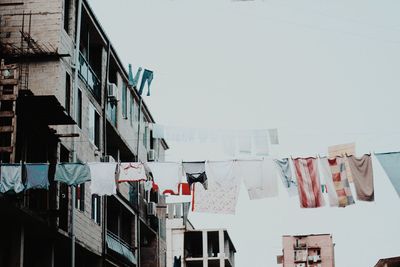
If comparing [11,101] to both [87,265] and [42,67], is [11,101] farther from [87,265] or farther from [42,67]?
[87,265]

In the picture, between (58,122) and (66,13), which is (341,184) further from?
(66,13)

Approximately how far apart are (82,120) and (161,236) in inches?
695

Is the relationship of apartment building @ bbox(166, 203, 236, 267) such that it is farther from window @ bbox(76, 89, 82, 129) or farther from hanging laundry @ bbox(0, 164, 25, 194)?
hanging laundry @ bbox(0, 164, 25, 194)

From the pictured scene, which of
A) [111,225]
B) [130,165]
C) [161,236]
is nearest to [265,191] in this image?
[130,165]

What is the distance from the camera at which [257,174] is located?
22.6m

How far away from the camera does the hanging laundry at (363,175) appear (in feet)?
71.9

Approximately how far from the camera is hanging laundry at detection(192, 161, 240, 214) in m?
22.7

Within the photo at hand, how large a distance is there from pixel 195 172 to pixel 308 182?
128 inches

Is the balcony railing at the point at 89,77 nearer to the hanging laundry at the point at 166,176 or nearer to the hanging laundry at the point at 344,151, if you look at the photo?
the hanging laundry at the point at 166,176

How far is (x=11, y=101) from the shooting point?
22.0 metres

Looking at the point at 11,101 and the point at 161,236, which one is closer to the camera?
the point at 11,101

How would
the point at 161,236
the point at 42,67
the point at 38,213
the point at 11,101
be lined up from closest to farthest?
1. the point at 11,101
2. the point at 38,213
3. the point at 42,67
4. the point at 161,236

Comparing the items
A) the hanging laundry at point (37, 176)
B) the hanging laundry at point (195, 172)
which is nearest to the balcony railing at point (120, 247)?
the hanging laundry at point (195, 172)

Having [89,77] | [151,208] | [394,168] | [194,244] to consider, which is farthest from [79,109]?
[194,244]
